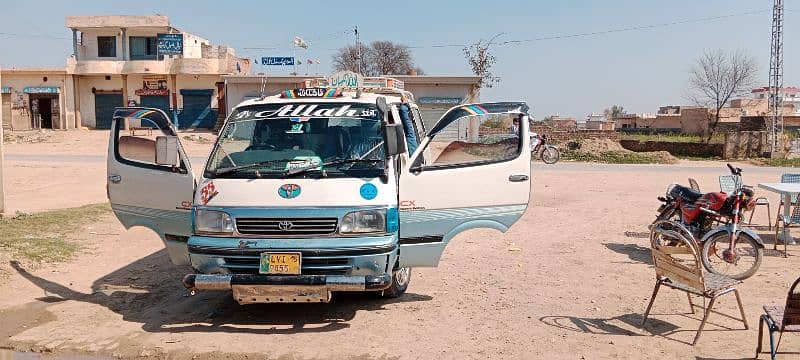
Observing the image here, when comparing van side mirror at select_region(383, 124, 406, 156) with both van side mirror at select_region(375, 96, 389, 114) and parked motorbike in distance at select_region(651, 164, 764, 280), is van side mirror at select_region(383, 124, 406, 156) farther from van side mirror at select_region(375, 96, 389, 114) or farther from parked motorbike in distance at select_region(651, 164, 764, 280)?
parked motorbike in distance at select_region(651, 164, 764, 280)

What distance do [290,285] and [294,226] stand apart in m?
0.50

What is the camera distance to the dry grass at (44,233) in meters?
9.06

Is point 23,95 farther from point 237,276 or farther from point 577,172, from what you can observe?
point 237,276

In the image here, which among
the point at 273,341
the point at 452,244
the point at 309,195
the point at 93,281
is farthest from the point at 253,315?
the point at 452,244

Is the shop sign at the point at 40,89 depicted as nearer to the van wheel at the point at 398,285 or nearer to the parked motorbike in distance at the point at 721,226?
the van wheel at the point at 398,285

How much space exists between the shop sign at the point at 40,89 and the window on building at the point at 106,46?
3.62 metres

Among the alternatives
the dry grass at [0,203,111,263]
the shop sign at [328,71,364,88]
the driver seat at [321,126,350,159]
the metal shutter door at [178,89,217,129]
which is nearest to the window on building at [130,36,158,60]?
the metal shutter door at [178,89,217,129]

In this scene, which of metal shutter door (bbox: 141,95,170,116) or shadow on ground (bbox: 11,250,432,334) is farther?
metal shutter door (bbox: 141,95,170,116)

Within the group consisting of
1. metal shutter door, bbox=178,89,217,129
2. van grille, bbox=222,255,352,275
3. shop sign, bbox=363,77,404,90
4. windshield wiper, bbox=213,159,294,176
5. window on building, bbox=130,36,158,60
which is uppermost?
window on building, bbox=130,36,158,60

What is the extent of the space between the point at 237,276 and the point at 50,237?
18.9 feet

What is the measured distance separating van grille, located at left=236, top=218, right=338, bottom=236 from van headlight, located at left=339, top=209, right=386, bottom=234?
0.33 feet

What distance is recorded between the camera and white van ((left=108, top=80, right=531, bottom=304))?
586 centimetres

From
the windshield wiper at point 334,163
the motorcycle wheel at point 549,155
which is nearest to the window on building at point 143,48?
the motorcycle wheel at point 549,155

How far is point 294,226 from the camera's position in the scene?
19.3ft
